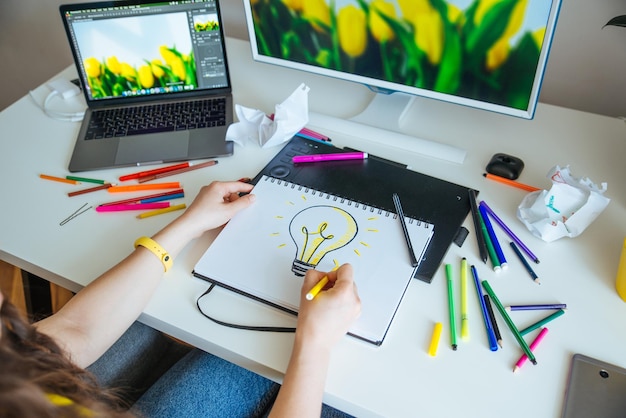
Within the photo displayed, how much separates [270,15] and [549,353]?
29.1 inches

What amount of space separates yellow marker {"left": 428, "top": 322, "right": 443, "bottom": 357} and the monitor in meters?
0.36

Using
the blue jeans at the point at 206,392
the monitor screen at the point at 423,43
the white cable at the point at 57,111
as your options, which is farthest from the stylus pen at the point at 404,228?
the white cable at the point at 57,111

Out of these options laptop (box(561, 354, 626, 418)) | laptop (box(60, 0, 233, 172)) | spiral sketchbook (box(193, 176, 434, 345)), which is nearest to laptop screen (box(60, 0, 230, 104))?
laptop (box(60, 0, 233, 172))

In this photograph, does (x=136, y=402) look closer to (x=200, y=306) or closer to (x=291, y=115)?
(x=200, y=306)

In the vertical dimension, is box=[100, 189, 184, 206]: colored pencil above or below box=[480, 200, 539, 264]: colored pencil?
above

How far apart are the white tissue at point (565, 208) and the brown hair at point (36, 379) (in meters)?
0.63

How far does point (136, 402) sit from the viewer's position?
2.77ft

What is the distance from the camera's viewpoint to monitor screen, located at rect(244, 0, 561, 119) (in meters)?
0.84

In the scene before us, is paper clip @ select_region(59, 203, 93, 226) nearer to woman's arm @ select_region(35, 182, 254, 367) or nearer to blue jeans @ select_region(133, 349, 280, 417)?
woman's arm @ select_region(35, 182, 254, 367)

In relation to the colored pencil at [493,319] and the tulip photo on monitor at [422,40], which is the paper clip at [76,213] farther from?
the colored pencil at [493,319]

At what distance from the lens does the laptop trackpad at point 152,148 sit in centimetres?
101

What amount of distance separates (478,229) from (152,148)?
0.61 metres

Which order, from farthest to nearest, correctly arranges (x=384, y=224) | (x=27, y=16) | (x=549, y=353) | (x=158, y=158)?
1. (x=27, y=16)
2. (x=158, y=158)
3. (x=384, y=224)
4. (x=549, y=353)

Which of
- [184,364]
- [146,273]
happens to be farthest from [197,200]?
[184,364]
